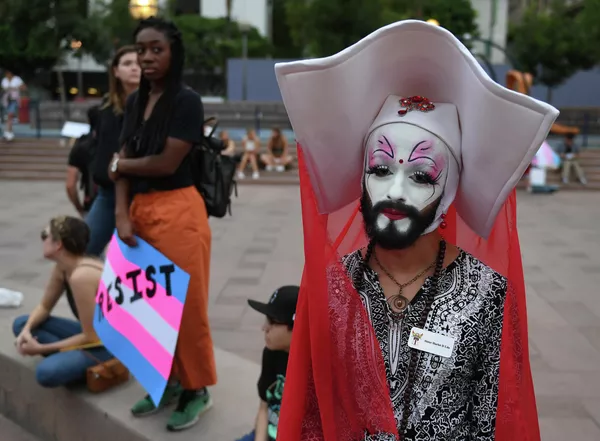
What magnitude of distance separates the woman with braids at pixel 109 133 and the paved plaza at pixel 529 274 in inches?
41.0

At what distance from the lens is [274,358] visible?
251 cm

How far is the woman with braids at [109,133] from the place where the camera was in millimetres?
3229

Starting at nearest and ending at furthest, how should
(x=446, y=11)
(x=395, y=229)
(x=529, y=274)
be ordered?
(x=395, y=229)
(x=529, y=274)
(x=446, y=11)

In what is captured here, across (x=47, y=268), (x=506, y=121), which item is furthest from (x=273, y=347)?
(x=47, y=268)

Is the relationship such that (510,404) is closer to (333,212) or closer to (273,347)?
(333,212)

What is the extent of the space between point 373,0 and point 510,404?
27027mm

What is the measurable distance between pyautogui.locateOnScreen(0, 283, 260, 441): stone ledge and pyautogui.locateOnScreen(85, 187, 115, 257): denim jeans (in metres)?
0.72

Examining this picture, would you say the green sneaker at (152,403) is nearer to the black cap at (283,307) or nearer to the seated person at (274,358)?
the seated person at (274,358)

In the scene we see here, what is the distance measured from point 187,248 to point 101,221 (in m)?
1.14

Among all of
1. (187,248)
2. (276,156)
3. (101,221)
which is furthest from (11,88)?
(187,248)

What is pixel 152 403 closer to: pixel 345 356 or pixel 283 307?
pixel 283 307

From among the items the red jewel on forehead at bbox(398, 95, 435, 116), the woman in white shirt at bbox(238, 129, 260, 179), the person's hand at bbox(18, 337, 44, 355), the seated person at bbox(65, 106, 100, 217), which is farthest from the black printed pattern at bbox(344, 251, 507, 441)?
the woman in white shirt at bbox(238, 129, 260, 179)

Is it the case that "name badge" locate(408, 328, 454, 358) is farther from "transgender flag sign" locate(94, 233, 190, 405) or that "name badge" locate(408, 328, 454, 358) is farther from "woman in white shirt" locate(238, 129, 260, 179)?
"woman in white shirt" locate(238, 129, 260, 179)

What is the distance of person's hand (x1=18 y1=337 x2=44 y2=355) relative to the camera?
131 inches
